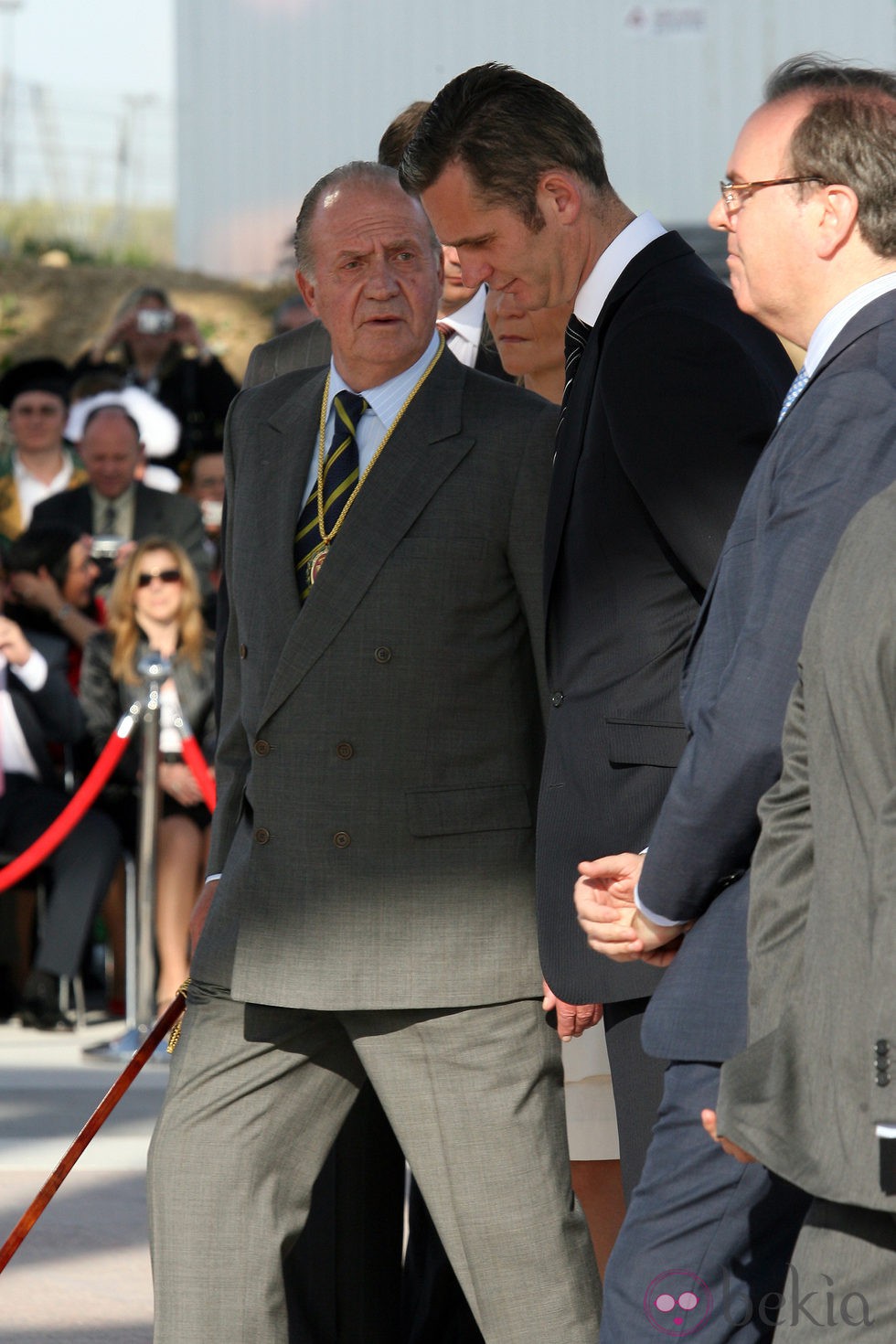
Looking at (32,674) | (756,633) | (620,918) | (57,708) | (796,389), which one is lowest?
(57,708)

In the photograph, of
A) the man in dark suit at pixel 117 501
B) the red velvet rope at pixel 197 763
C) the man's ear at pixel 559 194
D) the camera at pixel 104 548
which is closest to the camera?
the man's ear at pixel 559 194

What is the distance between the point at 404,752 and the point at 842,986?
1.19m

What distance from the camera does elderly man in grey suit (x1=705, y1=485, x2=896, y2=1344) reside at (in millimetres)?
1922

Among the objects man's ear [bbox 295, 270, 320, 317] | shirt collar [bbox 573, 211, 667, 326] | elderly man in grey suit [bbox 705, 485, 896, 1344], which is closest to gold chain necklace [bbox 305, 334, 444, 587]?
man's ear [bbox 295, 270, 320, 317]

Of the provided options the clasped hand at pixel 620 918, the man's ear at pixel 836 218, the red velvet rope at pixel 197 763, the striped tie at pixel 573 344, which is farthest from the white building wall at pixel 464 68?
the clasped hand at pixel 620 918

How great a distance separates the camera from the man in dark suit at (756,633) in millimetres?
2285

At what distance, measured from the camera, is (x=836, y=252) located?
7.86 ft

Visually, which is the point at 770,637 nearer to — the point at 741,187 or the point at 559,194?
the point at 741,187

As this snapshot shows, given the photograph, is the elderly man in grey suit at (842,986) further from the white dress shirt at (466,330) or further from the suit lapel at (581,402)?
the white dress shirt at (466,330)

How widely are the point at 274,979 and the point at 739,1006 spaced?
945 millimetres

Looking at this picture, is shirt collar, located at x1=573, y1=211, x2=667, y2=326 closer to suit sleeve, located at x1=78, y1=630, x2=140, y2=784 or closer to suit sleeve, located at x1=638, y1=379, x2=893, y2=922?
suit sleeve, located at x1=638, y1=379, x2=893, y2=922

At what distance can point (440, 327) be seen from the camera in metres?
4.21

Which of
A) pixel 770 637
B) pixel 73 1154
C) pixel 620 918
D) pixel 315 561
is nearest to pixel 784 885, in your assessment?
pixel 770 637

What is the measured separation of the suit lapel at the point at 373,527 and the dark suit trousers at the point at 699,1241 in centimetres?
99
